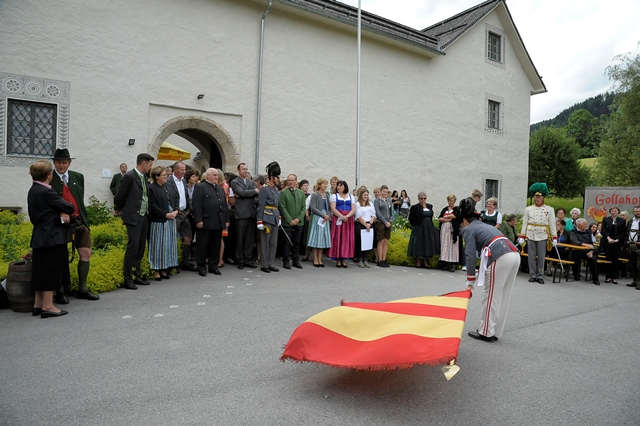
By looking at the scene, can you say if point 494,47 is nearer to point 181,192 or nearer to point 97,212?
point 181,192

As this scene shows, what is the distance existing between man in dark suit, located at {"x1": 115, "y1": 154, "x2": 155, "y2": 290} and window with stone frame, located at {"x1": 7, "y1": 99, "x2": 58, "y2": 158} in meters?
5.66

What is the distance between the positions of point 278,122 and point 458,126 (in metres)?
9.44

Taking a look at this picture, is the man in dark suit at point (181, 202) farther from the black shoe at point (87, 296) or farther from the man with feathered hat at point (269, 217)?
the black shoe at point (87, 296)

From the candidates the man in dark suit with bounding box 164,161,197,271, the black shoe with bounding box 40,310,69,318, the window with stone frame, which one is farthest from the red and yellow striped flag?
the window with stone frame

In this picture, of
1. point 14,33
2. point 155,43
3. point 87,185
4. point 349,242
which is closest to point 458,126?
point 349,242

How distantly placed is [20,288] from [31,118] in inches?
289

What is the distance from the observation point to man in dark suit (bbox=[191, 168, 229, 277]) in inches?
362

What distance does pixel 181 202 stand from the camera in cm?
930

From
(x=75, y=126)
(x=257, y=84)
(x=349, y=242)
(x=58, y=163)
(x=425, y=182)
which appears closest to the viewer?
(x=58, y=163)

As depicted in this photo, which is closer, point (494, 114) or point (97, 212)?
point (97, 212)

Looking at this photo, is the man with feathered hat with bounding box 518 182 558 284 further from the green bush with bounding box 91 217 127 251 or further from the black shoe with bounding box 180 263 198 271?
the green bush with bounding box 91 217 127 251

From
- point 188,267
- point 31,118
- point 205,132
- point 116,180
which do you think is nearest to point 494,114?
point 205,132

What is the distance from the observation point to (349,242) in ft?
→ 36.9

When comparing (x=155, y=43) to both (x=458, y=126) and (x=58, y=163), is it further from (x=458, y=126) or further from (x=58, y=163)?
(x=458, y=126)
